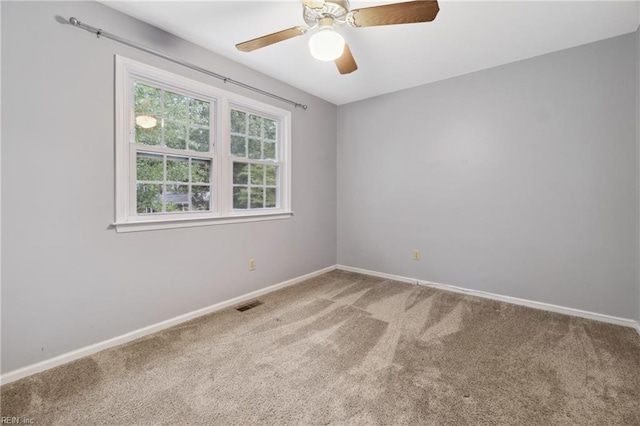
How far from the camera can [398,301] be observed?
3.04m

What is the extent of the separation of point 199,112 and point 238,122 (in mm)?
440

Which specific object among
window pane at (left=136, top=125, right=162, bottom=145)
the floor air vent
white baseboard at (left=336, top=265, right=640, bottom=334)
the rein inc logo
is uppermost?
window pane at (left=136, top=125, right=162, bottom=145)

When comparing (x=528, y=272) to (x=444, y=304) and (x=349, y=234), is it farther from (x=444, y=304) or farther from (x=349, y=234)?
(x=349, y=234)

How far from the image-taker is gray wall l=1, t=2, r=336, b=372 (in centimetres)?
172

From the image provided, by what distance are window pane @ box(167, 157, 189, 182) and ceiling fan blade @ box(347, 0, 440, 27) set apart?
72.1 inches

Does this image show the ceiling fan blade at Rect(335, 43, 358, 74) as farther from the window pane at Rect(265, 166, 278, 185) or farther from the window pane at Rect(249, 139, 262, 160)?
the window pane at Rect(265, 166, 278, 185)

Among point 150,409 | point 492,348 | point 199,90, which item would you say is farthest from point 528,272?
point 199,90

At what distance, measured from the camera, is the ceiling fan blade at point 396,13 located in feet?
4.97

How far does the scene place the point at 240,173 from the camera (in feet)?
10.2

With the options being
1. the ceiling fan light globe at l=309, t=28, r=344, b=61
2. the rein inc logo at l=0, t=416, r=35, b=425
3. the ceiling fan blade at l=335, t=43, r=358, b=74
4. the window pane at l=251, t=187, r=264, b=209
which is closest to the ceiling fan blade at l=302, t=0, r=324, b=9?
the ceiling fan light globe at l=309, t=28, r=344, b=61

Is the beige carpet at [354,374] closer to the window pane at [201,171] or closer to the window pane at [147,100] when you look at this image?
the window pane at [201,171]

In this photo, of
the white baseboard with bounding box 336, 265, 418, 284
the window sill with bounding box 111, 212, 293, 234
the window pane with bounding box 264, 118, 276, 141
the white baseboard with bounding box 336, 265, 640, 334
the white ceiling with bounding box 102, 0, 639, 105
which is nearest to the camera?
the white ceiling with bounding box 102, 0, 639, 105

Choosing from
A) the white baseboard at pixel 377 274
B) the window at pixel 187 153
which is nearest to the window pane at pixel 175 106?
the window at pixel 187 153

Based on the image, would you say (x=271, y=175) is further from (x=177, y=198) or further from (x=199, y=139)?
(x=177, y=198)
